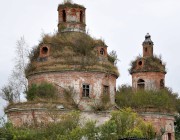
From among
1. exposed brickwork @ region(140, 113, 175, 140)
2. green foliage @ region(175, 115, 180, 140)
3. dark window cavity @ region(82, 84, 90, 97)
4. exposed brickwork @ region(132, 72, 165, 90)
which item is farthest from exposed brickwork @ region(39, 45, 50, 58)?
green foliage @ region(175, 115, 180, 140)

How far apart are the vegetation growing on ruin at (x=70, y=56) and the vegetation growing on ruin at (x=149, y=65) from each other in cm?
832

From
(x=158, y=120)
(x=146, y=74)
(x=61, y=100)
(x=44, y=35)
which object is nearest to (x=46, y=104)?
(x=61, y=100)

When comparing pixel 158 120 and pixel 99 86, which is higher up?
pixel 99 86

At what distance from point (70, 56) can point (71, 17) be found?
13.0 feet

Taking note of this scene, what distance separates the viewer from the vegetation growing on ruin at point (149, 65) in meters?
44.9

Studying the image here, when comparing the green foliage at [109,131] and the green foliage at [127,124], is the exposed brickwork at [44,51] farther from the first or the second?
the green foliage at [109,131]

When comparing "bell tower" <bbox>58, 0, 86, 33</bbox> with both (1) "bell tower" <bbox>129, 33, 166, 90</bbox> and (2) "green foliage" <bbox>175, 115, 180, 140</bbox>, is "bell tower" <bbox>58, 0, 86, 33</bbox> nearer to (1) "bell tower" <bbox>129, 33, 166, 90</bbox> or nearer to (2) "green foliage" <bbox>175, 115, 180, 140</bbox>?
(1) "bell tower" <bbox>129, 33, 166, 90</bbox>

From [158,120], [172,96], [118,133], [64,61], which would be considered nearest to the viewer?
[118,133]

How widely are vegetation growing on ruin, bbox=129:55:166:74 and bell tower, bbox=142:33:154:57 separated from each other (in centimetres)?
38

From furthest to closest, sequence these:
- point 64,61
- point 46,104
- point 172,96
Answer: point 172,96
point 64,61
point 46,104

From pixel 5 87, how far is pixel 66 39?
5443mm

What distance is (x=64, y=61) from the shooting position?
35.6 metres

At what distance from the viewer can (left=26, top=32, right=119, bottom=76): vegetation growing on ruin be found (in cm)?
3556

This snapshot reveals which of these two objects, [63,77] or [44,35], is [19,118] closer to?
[63,77]
